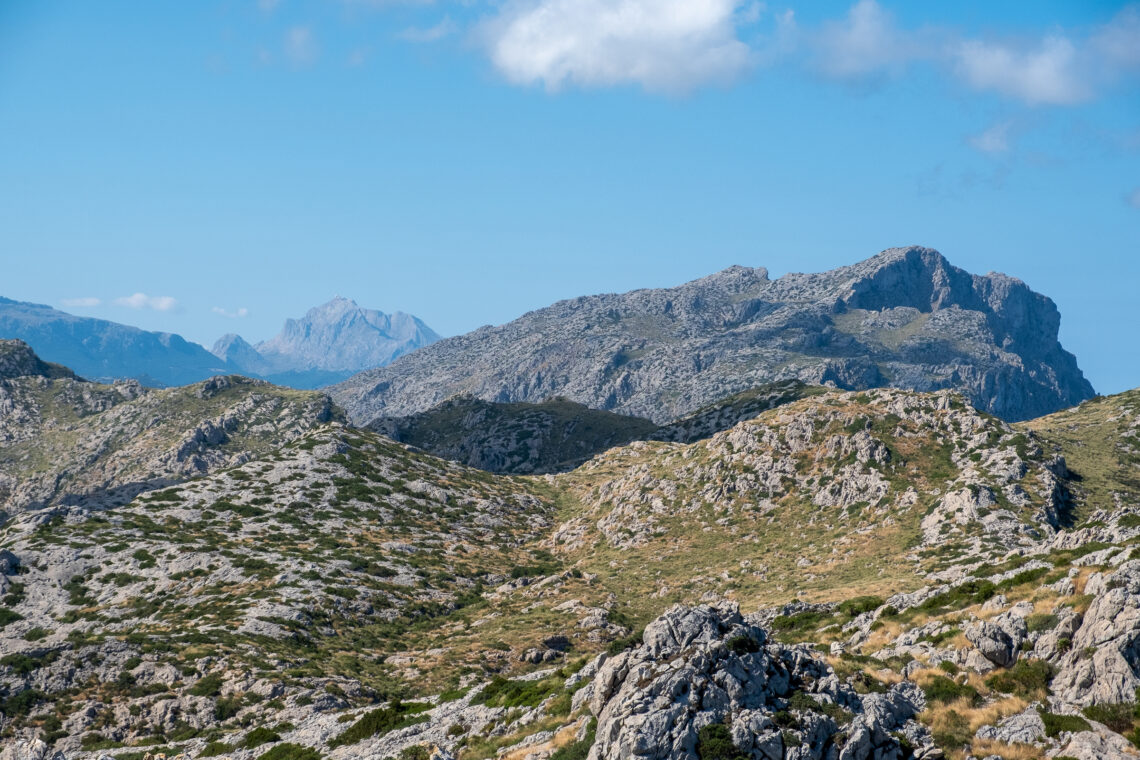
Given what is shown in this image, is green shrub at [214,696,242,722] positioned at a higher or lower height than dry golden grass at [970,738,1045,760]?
lower

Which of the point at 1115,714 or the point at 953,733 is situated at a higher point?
the point at 1115,714

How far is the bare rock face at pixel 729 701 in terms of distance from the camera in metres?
31.0

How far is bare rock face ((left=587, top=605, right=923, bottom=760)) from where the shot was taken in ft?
102

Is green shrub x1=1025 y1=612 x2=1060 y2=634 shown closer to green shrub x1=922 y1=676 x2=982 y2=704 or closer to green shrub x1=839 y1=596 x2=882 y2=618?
green shrub x1=922 y1=676 x2=982 y2=704

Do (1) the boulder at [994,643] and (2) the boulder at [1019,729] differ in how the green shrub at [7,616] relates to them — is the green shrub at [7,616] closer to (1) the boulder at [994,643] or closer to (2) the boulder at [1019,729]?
(1) the boulder at [994,643]

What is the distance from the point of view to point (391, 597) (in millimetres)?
108250

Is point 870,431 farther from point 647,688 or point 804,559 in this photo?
point 647,688

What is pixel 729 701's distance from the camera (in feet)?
109

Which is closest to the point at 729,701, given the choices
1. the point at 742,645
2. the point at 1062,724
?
the point at 742,645

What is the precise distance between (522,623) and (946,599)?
191 ft

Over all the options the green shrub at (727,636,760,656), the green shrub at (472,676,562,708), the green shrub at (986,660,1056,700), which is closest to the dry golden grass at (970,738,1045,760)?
the green shrub at (986,660,1056,700)

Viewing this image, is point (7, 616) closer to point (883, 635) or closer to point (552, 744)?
point (552, 744)

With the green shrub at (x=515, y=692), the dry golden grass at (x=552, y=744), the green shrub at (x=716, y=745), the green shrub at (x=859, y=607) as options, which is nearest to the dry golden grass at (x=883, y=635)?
the green shrub at (x=859, y=607)

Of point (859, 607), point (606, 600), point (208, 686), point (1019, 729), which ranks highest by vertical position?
point (859, 607)
